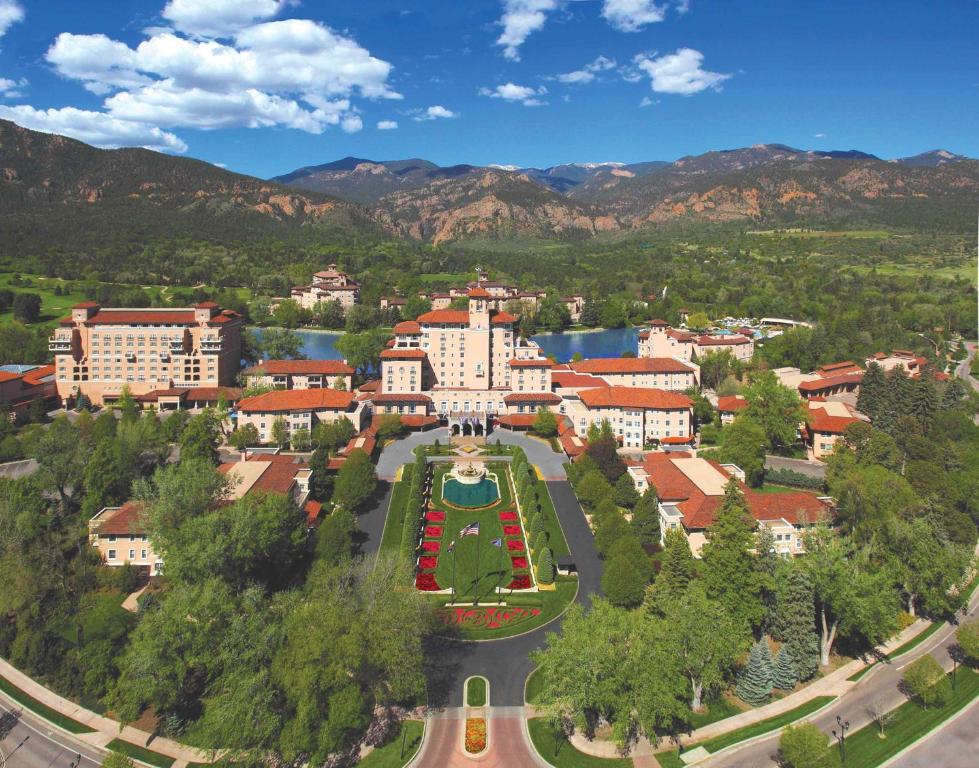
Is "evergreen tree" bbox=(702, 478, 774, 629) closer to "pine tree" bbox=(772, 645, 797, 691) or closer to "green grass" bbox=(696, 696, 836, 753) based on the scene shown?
"pine tree" bbox=(772, 645, 797, 691)

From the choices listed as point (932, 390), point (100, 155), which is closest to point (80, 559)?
point (932, 390)

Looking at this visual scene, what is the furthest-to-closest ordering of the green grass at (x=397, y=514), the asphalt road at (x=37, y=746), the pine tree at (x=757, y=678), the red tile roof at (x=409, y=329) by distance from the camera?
the red tile roof at (x=409, y=329) < the green grass at (x=397, y=514) < the pine tree at (x=757, y=678) < the asphalt road at (x=37, y=746)

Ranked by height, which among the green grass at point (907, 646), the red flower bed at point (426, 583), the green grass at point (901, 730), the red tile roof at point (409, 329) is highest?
the red tile roof at point (409, 329)

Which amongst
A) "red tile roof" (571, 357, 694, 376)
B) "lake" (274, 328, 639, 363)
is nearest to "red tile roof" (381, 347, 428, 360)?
"red tile roof" (571, 357, 694, 376)

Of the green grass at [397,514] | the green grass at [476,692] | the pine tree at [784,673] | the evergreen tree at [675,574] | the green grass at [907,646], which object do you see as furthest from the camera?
the green grass at [397,514]

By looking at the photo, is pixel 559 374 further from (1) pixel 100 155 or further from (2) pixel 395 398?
(1) pixel 100 155

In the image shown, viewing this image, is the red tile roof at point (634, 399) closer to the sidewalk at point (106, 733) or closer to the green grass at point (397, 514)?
the green grass at point (397, 514)

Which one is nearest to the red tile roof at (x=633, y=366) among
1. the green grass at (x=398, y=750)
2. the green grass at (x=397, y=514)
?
the green grass at (x=397, y=514)
